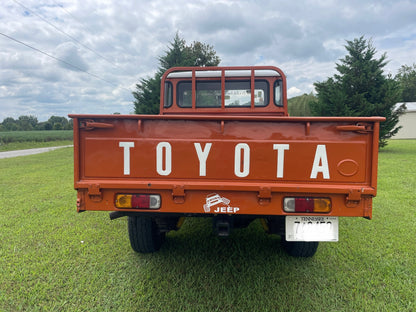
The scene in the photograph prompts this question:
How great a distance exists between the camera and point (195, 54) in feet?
68.6

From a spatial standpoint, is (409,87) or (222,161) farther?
(409,87)

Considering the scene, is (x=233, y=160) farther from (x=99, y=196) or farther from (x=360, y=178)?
(x=99, y=196)

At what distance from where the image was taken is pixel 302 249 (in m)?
2.85

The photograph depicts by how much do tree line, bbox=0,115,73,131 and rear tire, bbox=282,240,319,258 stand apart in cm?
8068

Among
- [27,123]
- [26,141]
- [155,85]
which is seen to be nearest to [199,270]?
[155,85]

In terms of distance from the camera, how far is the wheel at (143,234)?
273 centimetres

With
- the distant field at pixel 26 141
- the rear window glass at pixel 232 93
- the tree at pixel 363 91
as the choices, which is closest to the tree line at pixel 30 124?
the distant field at pixel 26 141

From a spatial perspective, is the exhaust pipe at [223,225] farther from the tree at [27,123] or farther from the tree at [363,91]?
the tree at [27,123]

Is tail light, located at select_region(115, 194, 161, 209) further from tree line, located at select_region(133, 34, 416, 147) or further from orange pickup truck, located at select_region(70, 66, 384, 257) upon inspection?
tree line, located at select_region(133, 34, 416, 147)

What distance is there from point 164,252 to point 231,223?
1.29m

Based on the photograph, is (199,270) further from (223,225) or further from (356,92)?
(356,92)

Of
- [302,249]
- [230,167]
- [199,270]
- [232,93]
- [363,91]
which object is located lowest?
[199,270]

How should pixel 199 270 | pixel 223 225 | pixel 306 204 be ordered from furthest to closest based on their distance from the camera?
pixel 199 270 < pixel 223 225 < pixel 306 204

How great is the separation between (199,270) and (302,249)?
111 centimetres
